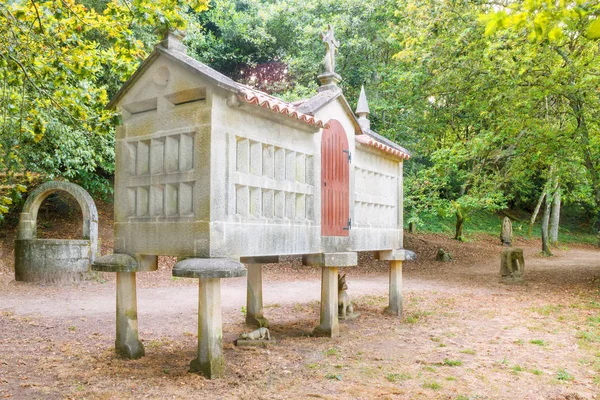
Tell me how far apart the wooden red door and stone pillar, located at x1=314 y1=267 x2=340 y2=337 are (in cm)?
73

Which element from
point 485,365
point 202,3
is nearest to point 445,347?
point 485,365

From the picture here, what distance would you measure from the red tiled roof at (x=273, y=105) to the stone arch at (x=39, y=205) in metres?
10.2

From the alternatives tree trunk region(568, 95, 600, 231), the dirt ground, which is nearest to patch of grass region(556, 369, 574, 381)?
the dirt ground

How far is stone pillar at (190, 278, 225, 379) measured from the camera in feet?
18.6

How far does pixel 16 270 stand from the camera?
555 inches

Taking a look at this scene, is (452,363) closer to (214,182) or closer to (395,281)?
(395,281)

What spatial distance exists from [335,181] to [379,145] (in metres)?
1.71

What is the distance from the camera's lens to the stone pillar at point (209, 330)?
5.68 meters

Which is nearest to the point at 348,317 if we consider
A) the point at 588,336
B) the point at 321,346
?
the point at 321,346

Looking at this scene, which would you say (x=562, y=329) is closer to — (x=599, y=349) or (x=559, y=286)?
(x=599, y=349)

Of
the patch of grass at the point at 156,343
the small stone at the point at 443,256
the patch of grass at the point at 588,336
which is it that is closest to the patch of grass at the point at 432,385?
the patch of grass at the point at 588,336

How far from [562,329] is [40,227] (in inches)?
743

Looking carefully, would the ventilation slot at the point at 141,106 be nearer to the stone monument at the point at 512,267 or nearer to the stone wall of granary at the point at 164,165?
the stone wall of granary at the point at 164,165

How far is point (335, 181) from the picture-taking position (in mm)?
7949
